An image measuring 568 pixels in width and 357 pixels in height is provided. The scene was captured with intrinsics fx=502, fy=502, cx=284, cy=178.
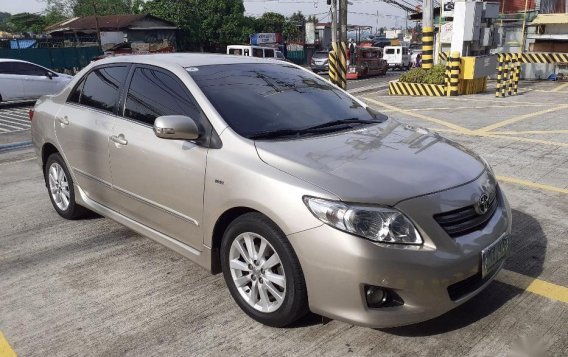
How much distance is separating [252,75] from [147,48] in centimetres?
3440

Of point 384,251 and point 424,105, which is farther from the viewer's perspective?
point 424,105

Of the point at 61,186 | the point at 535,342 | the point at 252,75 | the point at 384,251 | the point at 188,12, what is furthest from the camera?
the point at 188,12

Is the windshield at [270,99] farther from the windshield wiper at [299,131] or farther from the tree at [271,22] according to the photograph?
the tree at [271,22]

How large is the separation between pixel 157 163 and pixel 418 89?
1326 cm

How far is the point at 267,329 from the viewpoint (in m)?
2.90

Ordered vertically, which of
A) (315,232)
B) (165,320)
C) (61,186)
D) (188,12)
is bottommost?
(165,320)

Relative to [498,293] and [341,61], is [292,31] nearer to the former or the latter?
[341,61]

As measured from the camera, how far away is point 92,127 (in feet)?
13.2

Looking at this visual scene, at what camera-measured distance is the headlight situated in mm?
2475

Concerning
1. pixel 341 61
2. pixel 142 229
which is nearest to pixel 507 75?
pixel 341 61

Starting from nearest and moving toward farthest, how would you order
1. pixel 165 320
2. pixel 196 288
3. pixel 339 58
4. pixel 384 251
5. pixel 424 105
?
1. pixel 384 251
2. pixel 165 320
3. pixel 196 288
4. pixel 424 105
5. pixel 339 58

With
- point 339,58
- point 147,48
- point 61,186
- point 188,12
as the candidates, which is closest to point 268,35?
point 188,12

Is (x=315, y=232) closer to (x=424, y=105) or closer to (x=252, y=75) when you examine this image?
(x=252, y=75)

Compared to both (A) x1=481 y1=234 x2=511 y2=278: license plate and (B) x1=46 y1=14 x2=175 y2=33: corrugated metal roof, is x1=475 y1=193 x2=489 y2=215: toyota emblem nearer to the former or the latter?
(A) x1=481 y1=234 x2=511 y2=278: license plate
